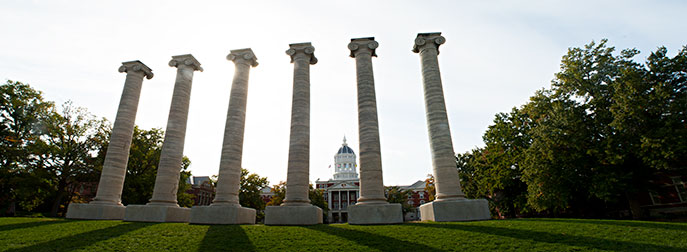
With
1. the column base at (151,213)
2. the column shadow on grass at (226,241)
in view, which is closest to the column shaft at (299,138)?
the column shadow on grass at (226,241)

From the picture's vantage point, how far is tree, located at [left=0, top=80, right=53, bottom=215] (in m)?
37.6

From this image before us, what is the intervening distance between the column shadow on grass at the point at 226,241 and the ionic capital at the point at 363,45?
60.7 ft

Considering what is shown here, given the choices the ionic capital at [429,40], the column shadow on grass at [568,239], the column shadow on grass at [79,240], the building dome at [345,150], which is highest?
the building dome at [345,150]

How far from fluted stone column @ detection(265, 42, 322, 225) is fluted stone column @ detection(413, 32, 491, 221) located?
954 centimetres

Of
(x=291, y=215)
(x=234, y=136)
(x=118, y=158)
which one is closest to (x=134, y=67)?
(x=118, y=158)

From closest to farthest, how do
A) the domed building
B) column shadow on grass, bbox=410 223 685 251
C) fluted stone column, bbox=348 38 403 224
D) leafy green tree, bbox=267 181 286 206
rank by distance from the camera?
1. column shadow on grass, bbox=410 223 685 251
2. fluted stone column, bbox=348 38 403 224
3. leafy green tree, bbox=267 181 286 206
4. the domed building

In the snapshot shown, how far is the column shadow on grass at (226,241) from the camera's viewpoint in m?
15.3

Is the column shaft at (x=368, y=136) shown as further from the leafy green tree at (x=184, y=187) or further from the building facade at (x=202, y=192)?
the building facade at (x=202, y=192)

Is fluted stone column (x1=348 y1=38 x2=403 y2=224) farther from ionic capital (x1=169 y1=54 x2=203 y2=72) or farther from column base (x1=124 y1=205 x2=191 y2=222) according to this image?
ionic capital (x1=169 y1=54 x2=203 y2=72)

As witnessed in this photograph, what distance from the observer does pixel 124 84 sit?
3400 cm

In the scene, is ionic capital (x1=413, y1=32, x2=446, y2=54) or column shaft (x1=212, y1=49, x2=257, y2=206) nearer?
column shaft (x1=212, y1=49, x2=257, y2=206)

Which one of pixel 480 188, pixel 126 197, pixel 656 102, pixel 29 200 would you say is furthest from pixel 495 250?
pixel 29 200

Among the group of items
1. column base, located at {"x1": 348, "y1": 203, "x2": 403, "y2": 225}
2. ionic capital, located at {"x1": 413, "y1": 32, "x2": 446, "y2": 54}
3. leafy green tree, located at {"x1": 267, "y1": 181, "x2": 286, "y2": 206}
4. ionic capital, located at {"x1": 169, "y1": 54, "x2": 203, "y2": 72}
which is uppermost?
ionic capital, located at {"x1": 169, "y1": 54, "x2": 203, "y2": 72}

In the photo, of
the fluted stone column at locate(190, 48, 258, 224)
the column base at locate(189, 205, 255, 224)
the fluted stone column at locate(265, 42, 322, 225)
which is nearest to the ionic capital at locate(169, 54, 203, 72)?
the fluted stone column at locate(190, 48, 258, 224)
